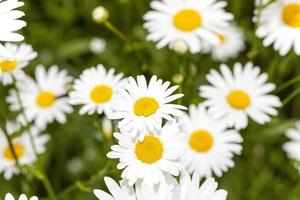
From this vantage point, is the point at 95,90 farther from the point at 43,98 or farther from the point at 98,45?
the point at 98,45

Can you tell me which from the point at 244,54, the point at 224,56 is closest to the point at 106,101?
the point at 224,56

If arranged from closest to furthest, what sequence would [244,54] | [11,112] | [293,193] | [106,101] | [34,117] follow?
[106,101]
[293,193]
[34,117]
[11,112]
[244,54]

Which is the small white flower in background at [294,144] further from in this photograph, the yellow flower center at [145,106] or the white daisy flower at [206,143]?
the yellow flower center at [145,106]

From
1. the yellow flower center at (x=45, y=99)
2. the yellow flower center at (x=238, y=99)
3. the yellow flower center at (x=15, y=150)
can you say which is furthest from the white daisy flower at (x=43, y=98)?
the yellow flower center at (x=238, y=99)

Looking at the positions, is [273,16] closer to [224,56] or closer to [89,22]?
[224,56]

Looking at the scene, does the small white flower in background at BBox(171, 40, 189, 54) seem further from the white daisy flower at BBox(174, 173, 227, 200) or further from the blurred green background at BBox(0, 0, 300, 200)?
the white daisy flower at BBox(174, 173, 227, 200)

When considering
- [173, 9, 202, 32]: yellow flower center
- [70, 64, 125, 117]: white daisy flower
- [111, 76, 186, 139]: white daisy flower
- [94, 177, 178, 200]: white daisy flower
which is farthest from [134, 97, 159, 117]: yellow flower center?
[173, 9, 202, 32]: yellow flower center
